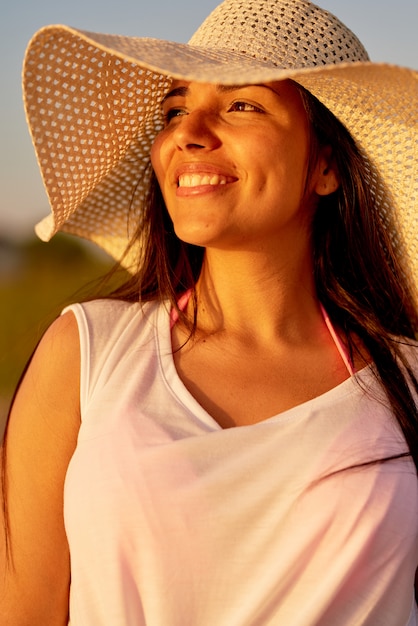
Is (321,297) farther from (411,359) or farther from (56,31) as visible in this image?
(56,31)

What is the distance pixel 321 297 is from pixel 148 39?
38.1 inches

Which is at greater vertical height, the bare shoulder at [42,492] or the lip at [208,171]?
the lip at [208,171]

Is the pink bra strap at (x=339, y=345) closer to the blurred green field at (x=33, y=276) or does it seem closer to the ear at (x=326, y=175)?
the ear at (x=326, y=175)

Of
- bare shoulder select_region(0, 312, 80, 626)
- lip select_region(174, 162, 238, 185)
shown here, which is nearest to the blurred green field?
bare shoulder select_region(0, 312, 80, 626)

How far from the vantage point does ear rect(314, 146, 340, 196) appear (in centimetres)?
281

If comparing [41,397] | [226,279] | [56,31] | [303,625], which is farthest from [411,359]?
[56,31]

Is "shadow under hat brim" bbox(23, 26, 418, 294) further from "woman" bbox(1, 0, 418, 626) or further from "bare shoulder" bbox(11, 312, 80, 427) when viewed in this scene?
"bare shoulder" bbox(11, 312, 80, 427)

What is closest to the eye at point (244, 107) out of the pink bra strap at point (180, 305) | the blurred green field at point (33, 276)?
the pink bra strap at point (180, 305)

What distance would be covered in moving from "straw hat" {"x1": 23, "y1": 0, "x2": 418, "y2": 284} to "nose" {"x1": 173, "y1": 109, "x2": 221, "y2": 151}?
17 cm

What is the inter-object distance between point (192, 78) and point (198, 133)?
1.15 ft

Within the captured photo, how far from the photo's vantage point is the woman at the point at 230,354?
2.30 metres

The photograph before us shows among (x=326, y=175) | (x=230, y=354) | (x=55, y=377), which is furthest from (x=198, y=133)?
(x=55, y=377)

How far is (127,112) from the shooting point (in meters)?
2.86

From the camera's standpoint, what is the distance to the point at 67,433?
245 centimetres
